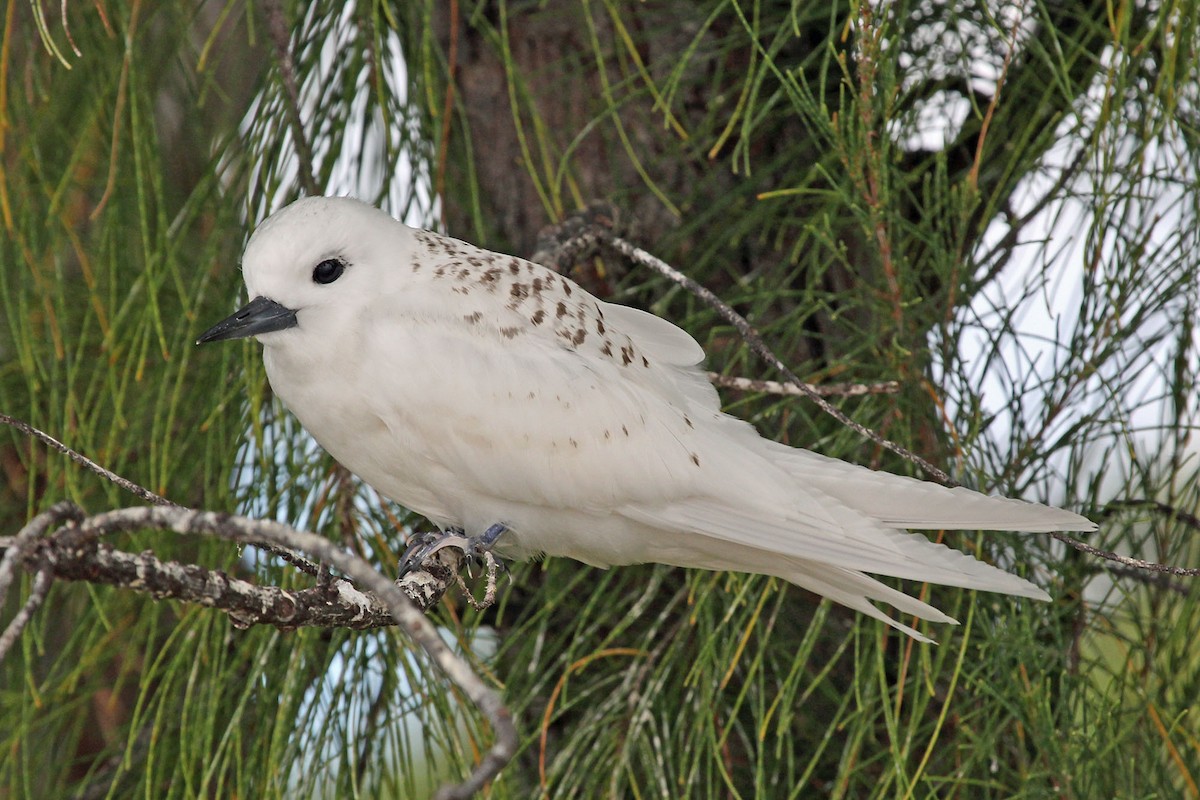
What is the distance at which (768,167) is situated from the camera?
1.37m

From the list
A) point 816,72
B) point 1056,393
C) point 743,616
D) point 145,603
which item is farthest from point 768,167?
point 145,603

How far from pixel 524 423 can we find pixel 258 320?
0.78 ft

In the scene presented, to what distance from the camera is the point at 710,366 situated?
1.41m

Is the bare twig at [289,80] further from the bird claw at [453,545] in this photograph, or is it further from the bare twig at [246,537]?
the bare twig at [246,537]

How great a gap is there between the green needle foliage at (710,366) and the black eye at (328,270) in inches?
5.2

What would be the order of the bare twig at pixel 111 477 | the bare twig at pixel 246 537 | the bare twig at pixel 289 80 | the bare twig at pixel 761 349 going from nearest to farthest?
Result: the bare twig at pixel 246 537, the bare twig at pixel 111 477, the bare twig at pixel 761 349, the bare twig at pixel 289 80

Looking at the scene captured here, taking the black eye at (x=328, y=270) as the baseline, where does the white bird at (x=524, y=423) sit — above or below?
below

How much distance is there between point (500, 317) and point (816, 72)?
21.7 inches

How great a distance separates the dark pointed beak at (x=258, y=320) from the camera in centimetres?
100

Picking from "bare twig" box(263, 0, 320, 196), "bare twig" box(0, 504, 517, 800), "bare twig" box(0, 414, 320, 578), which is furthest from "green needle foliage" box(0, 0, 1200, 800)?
"bare twig" box(0, 504, 517, 800)

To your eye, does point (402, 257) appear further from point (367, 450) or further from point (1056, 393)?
point (1056, 393)

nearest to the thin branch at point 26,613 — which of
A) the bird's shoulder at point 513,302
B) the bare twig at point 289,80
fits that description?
the bird's shoulder at point 513,302

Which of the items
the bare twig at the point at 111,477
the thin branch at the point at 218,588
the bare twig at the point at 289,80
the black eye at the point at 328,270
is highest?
the bare twig at the point at 289,80

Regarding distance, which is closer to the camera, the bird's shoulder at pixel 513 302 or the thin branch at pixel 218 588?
the thin branch at pixel 218 588
